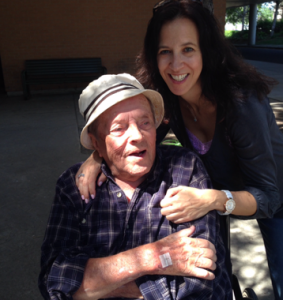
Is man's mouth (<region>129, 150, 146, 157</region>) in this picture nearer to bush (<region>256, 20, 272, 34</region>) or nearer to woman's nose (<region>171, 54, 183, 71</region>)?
woman's nose (<region>171, 54, 183, 71</region>)

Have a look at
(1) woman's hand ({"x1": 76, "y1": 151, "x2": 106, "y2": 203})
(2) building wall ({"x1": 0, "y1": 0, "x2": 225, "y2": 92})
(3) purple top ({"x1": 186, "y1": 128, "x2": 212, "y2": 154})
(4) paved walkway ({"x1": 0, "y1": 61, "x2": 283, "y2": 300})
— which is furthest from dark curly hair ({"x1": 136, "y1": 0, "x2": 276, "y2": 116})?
(2) building wall ({"x1": 0, "y1": 0, "x2": 225, "y2": 92})

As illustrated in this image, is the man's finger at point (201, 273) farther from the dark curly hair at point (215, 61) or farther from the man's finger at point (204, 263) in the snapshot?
the dark curly hair at point (215, 61)

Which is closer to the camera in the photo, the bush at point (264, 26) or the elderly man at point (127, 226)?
the elderly man at point (127, 226)

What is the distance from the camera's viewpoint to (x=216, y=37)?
1835 mm

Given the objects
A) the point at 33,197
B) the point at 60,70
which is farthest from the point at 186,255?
the point at 60,70

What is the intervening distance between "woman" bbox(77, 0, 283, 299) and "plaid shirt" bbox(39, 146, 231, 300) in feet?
0.31

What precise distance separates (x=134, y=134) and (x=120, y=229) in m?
0.49

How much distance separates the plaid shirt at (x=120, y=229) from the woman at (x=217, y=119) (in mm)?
94

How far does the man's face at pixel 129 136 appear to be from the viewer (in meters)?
1.59

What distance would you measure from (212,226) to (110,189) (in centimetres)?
56

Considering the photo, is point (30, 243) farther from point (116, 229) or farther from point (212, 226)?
point (212, 226)

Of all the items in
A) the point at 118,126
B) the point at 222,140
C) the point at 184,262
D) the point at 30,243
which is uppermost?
the point at 118,126

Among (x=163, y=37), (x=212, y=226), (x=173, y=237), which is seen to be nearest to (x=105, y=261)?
(x=173, y=237)

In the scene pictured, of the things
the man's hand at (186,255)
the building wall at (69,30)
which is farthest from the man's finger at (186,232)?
A: the building wall at (69,30)
